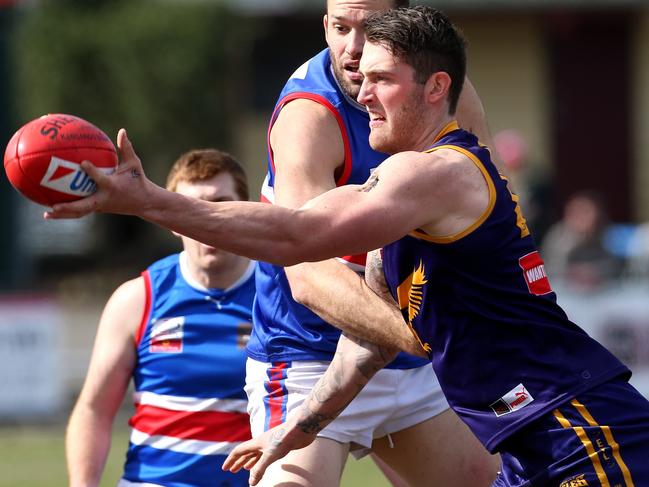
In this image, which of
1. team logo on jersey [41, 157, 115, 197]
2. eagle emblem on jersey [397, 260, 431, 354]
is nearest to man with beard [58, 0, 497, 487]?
eagle emblem on jersey [397, 260, 431, 354]

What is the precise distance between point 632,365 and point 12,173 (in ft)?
31.0

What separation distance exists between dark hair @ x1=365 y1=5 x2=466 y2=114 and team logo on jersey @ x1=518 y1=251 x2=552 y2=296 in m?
0.53

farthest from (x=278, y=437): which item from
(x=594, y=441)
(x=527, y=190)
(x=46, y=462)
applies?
(x=527, y=190)

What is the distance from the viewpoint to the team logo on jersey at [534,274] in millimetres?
3939

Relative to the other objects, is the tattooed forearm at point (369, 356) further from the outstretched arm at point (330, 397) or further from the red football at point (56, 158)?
the red football at point (56, 158)

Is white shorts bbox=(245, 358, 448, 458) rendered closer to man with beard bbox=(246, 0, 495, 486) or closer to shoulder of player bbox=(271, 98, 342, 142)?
man with beard bbox=(246, 0, 495, 486)

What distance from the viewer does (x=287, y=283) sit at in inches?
190

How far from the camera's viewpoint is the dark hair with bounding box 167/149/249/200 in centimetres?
555

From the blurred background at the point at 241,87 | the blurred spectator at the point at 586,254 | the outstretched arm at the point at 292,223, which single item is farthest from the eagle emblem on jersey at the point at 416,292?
the blurred background at the point at 241,87

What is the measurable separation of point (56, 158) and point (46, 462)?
24.4 ft

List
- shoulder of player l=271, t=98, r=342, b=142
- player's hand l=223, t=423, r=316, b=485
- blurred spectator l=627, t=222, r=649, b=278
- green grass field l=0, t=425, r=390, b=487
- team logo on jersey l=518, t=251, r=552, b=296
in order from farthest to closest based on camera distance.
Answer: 1. blurred spectator l=627, t=222, r=649, b=278
2. green grass field l=0, t=425, r=390, b=487
3. shoulder of player l=271, t=98, r=342, b=142
4. player's hand l=223, t=423, r=316, b=485
5. team logo on jersey l=518, t=251, r=552, b=296

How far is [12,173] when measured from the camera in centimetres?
359

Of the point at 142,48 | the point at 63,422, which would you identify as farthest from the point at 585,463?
the point at 142,48

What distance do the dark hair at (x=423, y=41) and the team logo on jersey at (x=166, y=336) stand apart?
178cm
